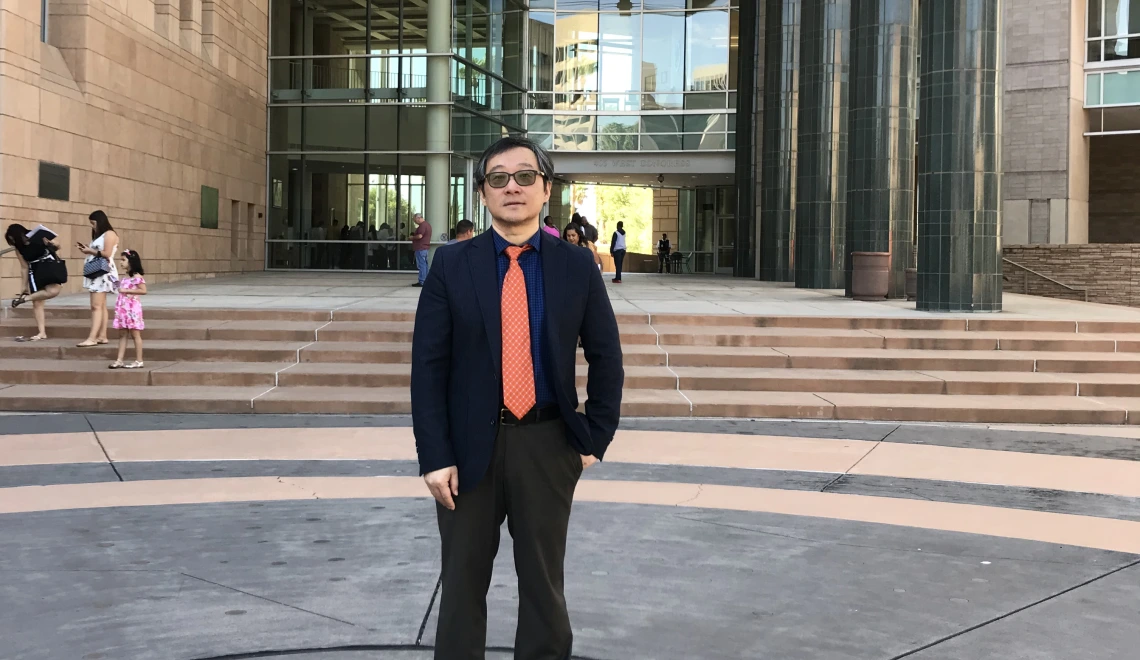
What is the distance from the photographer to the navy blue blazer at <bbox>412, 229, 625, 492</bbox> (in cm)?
316

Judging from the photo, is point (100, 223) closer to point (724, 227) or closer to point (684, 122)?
point (684, 122)

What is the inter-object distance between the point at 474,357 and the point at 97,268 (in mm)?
11089

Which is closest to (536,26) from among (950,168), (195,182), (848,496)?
(195,182)

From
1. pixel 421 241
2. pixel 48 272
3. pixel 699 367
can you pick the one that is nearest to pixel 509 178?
pixel 699 367

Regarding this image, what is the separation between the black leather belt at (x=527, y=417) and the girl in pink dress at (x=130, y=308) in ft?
32.9

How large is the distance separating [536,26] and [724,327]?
2610 centimetres

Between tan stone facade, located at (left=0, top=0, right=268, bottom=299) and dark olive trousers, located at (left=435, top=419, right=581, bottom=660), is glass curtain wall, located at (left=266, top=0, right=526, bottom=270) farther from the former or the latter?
dark olive trousers, located at (left=435, top=419, right=581, bottom=660)

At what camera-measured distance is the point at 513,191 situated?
3.23 m

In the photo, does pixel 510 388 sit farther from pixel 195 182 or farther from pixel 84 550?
pixel 195 182

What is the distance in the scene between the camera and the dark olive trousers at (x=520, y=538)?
3213 millimetres

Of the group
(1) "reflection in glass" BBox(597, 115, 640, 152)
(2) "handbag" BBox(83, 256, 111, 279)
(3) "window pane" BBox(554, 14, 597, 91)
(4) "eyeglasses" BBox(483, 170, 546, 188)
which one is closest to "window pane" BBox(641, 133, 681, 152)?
(1) "reflection in glass" BBox(597, 115, 640, 152)

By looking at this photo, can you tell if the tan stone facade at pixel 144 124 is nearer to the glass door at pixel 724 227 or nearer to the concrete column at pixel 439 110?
the concrete column at pixel 439 110

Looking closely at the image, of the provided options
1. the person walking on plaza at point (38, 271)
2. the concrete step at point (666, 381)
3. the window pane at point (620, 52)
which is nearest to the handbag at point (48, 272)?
the person walking on plaza at point (38, 271)

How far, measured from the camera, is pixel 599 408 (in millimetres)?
3316
